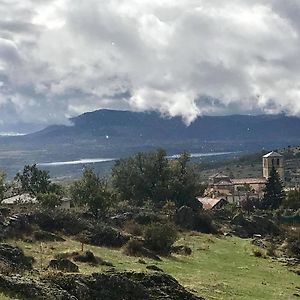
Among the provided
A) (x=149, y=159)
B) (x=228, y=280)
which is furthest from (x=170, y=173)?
(x=228, y=280)

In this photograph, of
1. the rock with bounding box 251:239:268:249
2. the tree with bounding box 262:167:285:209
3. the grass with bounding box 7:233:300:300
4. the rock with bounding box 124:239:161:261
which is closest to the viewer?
the grass with bounding box 7:233:300:300

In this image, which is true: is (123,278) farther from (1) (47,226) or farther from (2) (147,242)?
(1) (47,226)

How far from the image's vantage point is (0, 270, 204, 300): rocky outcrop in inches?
603

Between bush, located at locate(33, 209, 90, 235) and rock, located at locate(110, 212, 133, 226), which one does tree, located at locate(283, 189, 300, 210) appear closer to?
rock, located at locate(110, 212, 133, 226)

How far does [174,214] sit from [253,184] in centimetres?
12398

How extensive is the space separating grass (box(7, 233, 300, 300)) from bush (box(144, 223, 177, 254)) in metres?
1.84

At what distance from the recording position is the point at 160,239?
43.7 meters

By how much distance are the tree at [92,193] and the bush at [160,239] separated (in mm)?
22706

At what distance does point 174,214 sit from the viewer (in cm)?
6994

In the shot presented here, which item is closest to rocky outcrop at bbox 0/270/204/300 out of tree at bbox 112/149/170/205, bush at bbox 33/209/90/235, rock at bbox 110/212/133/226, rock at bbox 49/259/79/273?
rock at bbox 49/259/79/273

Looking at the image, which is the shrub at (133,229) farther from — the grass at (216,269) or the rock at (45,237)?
the rock at (45,237)

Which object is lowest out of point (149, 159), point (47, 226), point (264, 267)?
point (264, 267)

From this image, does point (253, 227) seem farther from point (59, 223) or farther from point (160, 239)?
point (59, 223)

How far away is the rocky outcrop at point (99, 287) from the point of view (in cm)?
1532
